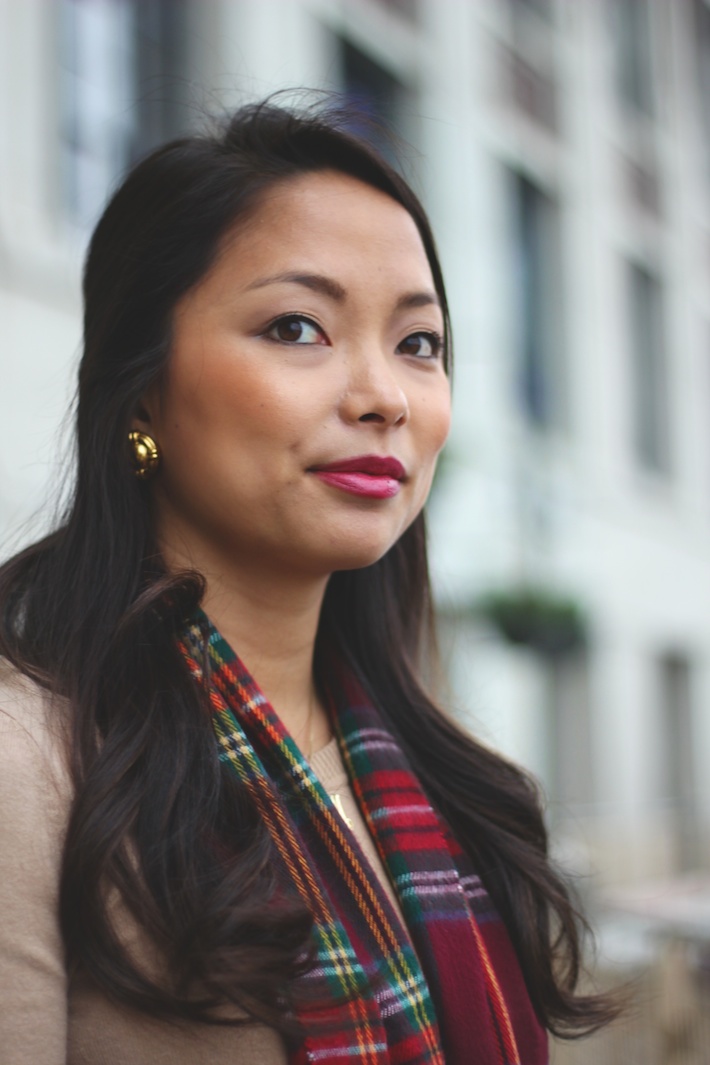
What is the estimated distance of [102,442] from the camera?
1.62 meters

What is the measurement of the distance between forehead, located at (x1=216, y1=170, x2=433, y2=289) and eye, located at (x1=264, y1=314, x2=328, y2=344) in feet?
0.23

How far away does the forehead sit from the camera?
5.19 ft

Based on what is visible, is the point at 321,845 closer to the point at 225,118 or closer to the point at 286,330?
the point at 286,330

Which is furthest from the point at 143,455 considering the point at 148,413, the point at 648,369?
the point at 648,369

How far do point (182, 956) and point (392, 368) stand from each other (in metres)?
0.80

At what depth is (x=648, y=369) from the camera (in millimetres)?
12773

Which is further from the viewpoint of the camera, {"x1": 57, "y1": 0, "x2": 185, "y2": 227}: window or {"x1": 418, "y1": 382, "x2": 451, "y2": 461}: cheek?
{"x1": 57, "y1": 0, "x2": 185, "y2": 227}: window

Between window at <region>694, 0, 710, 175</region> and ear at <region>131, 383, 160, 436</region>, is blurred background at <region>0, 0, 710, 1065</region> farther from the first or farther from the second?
ear at <region>131, 383, 160, 436</region>

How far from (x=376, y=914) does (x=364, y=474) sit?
558 millimetres

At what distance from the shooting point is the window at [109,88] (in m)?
5.72

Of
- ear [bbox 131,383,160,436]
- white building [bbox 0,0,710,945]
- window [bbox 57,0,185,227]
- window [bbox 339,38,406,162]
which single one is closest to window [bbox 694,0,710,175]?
white building [bbox 0,0,710,945]

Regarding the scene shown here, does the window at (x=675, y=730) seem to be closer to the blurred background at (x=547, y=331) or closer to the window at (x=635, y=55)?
the blurred background at (x=547, y=331)

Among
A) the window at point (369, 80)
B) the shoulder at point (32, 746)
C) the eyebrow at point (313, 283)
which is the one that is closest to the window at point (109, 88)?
the window at point (369, 80)

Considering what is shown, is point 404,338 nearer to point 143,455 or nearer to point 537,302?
point 143,455
